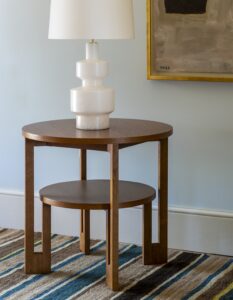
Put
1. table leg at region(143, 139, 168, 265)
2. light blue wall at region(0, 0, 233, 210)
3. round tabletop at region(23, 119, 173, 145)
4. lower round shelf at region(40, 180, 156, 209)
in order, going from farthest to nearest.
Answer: light blue wall at region(0, 0, 233, 210), table leg at region(143, 139, 168, 265), lower round shelf at region(40, 180, 156, 209), round tabletop at region(23, 119, 173, 145)

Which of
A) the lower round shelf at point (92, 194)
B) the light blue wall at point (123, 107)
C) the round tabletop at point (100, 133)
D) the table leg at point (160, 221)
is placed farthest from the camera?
the light blue wall at point (123, 107)

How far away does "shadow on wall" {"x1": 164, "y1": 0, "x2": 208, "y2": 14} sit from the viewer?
2900 millimetres

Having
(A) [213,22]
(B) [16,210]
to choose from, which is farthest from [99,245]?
(A) [213,22]

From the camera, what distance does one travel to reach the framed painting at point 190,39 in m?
2.89

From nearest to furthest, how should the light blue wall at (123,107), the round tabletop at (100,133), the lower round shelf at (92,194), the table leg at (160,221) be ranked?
the round tabletop at (100,133)
the lower round shelf at (92,194)
the table leg at (160,221)
the light blue wall at (123,107)

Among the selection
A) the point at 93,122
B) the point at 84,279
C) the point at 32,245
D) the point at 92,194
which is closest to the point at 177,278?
the point at 84,279

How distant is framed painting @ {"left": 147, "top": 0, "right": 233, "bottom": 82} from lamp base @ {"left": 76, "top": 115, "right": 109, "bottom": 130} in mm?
410

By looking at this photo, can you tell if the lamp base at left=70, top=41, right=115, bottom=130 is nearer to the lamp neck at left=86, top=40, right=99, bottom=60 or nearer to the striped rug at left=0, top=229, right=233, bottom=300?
the lamp neck at left=86, top=40, right=99, bottom=60

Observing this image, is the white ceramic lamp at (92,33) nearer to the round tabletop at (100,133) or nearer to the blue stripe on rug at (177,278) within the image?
the round tabletop at (100,133)

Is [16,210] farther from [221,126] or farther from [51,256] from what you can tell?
[221,126]

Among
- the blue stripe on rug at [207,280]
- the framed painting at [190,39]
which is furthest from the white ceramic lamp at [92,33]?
the blue stripe on rug at [207,280]

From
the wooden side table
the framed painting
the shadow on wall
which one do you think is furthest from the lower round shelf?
the shadow on wall

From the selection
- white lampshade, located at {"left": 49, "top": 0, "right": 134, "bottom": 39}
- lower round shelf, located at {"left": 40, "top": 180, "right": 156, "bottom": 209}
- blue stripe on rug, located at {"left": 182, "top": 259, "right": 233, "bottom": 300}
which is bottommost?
blue stripe on rug, located at {"left": 182, "top": 259, "right": 233, "bottom": 300}

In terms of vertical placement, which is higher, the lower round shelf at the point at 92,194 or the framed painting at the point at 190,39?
the framed painting at the point at 190,39
